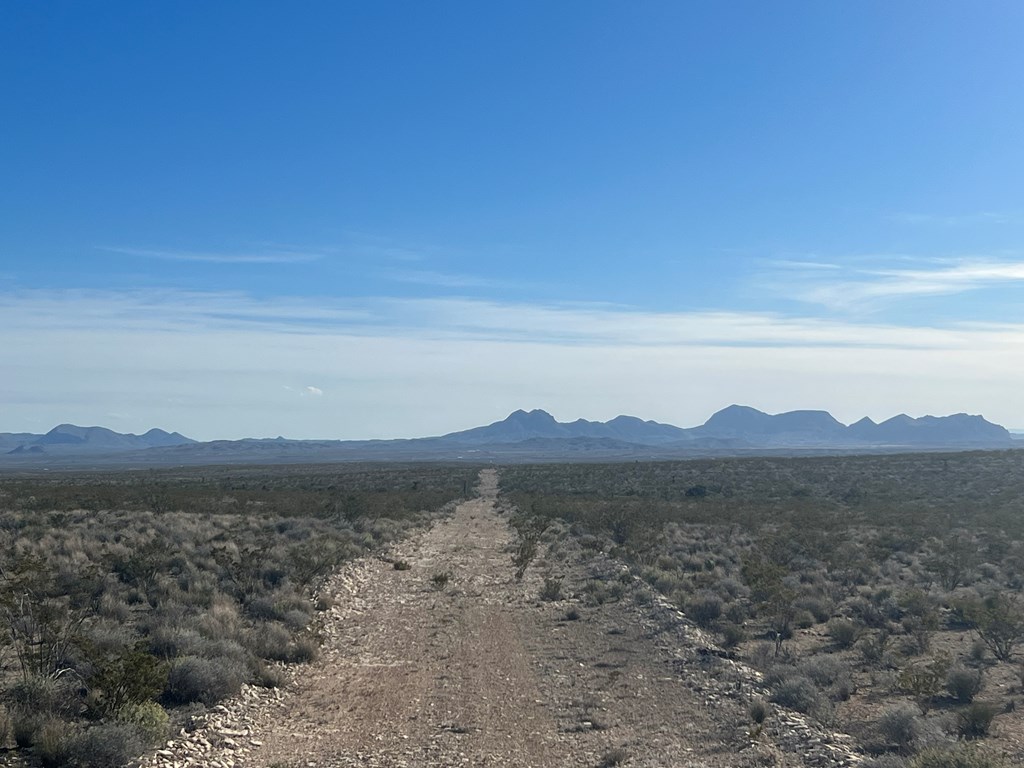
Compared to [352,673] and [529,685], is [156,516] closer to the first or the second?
[352,673]

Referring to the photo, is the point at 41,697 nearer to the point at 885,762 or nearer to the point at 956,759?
the point at 885,762

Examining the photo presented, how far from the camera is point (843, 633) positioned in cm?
1465

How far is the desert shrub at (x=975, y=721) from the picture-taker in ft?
32.4

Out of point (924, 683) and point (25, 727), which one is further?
point (924, 683)

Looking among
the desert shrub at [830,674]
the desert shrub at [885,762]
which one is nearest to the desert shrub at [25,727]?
the desert shrub at [885,762]

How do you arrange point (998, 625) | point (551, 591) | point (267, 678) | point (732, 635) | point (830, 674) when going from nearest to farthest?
point (267, 678) < point (830, 674) < point (998, 625) < point (732, 635) < point (551, 591)

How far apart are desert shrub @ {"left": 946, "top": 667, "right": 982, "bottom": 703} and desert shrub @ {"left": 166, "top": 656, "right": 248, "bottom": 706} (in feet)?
32.0

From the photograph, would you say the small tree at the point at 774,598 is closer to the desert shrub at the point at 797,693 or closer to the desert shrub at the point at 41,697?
the desert shrub at the point at 797,693

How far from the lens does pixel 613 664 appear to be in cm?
1351

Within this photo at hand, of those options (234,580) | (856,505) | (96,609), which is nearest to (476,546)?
(234,580)

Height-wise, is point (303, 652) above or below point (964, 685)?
above

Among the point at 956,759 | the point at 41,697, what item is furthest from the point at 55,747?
the point at 956,759

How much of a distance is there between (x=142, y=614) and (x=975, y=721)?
13.7 meters

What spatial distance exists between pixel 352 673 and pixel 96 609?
5692 mm
